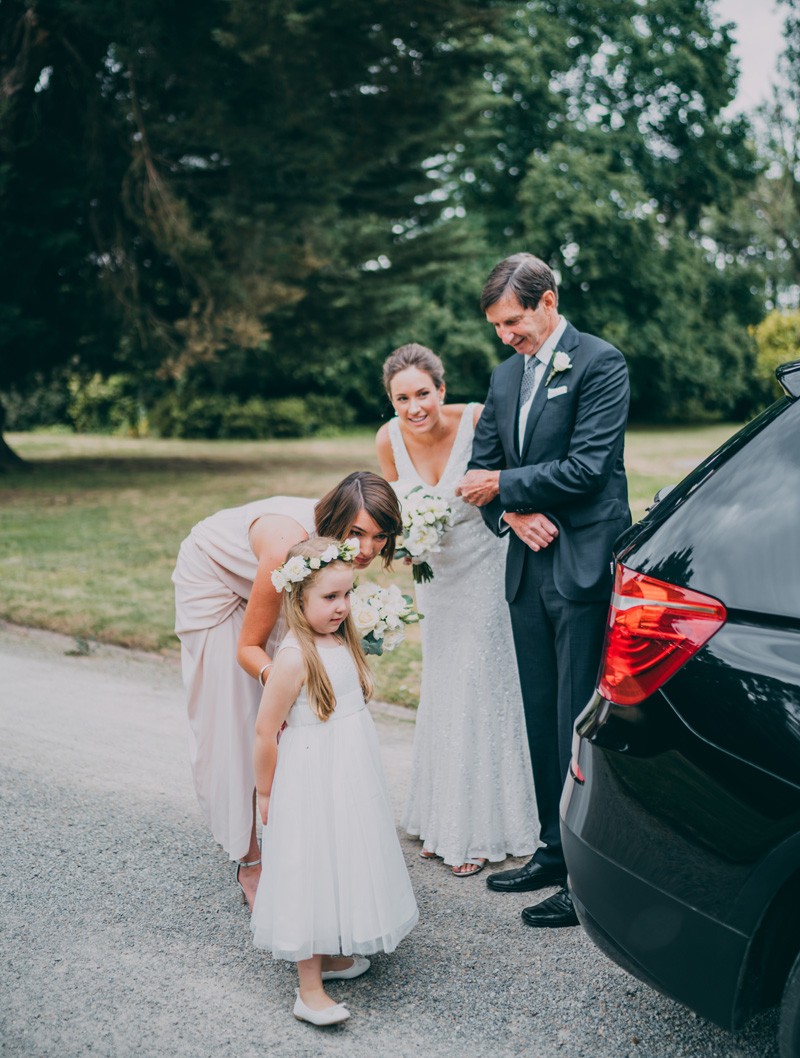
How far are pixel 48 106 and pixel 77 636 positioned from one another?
13.2m

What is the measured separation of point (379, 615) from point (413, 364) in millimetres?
1185

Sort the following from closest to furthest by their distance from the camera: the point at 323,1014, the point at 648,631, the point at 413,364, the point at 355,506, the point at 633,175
A: the point at 648,631 → the point at 323,1014 → the point at 355,506 → the point at 413,364 → the point at 633,175

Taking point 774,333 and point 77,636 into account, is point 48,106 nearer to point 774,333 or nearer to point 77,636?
point 77,636

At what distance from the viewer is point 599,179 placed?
33.5m

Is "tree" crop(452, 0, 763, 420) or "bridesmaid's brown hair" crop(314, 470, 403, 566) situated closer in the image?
"bridesmaid's brown hair" crop(314, 470, 403, 566)


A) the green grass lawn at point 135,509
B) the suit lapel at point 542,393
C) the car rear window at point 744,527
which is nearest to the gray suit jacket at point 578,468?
the suit lapel at point 542,393

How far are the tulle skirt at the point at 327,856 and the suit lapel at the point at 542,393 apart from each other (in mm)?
1317

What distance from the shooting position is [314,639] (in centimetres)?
321

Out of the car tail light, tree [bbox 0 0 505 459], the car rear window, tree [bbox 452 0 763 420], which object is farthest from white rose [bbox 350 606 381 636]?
tree [bbox 452 0 763 420]

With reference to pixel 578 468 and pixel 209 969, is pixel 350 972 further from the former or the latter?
pixel 578 468

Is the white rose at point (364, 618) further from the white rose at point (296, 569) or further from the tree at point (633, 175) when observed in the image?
the tree at point (633, 175)

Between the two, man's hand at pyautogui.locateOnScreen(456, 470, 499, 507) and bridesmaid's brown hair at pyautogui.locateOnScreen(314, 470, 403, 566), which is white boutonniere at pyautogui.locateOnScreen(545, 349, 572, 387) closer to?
man's hand at pyautogui.locateOnScreen(456, 470, 499, 507)

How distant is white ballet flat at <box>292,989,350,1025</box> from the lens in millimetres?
2953

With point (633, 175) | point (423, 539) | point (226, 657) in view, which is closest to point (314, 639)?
point (226, 657)
